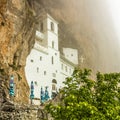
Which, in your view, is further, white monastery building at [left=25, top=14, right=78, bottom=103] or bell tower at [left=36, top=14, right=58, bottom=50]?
Answer: bell tower at [left=36, top=14, right=58, bottom=50]

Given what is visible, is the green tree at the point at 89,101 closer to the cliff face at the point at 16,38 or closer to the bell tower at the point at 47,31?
the cliff face at the point at 16,38

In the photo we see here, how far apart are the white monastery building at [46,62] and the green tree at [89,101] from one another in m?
34.4

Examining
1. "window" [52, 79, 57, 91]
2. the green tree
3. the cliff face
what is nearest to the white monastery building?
"window" [52, 79, 57, 91]

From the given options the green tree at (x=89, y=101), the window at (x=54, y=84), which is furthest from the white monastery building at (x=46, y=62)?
the green tree at (x=89, y=101)

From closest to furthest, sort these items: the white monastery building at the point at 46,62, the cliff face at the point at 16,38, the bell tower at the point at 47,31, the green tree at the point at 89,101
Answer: the green tree at the point at 89,101 < the cliff face at the point at 16,38 < the white monastery building at the point at 46,62 < the bell tower at the point at 47,31

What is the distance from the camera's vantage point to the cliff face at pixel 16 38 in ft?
107

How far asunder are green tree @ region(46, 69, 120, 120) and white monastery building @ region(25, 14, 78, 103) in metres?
34.4

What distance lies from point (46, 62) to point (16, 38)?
24484 mm

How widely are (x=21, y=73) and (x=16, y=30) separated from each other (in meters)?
5.46

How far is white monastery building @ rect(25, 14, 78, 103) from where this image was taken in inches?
2132

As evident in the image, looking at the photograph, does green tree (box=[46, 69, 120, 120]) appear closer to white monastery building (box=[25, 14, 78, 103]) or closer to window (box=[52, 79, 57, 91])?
white monastery building (box=[25, 14, 78, 103])

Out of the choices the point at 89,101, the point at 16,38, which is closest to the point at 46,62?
the point at 16,38

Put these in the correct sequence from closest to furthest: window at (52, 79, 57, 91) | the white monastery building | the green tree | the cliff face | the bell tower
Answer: the green tree → the cliff face → the white monastery building → window at (52, 79, 57, 91) → the bell tower

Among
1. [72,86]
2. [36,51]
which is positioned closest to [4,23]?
[72,86]
